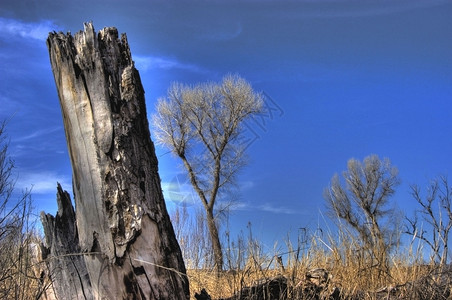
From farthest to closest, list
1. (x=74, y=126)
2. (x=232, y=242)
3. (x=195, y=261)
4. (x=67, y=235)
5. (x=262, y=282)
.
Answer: (x=195, y=261)
(x=232, y=242)
(x=262, y=282)
(x=67, y=235)
(x=74, y=126)

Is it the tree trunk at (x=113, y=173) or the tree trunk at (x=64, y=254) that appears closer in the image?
the tree trunk at (x=113, y=173)

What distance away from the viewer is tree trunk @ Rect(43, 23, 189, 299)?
2387mm

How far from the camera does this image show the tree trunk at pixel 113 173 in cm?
239

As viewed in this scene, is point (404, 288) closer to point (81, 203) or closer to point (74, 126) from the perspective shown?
point (81, 203)

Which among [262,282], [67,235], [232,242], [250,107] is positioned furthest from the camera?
[250,107]

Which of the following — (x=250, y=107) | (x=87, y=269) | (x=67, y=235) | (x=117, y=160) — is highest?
(x=250, y=107)

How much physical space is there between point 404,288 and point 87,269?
110 inches

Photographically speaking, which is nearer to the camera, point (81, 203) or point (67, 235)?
point (81, 203)

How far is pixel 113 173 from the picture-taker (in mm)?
2494

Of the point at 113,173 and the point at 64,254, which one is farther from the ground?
the point at 113,173

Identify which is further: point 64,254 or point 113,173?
point 64,254

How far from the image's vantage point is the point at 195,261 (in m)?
6.69

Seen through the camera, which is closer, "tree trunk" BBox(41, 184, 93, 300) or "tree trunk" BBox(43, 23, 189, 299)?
"tree trunk" BBox(43, 23, 189, 299)

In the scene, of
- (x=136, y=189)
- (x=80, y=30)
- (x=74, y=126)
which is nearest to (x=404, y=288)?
(x=136, y=189)
